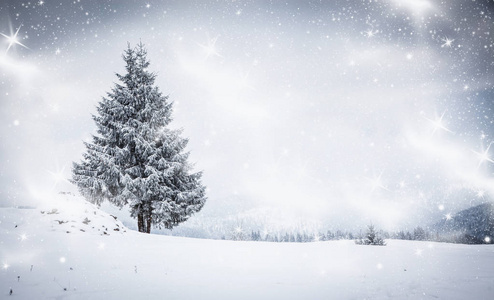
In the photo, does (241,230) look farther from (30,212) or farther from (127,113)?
(30,212)

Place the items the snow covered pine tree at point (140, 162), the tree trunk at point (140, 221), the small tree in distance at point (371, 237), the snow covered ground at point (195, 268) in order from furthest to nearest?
1. the small tree in distance at point (371, 237)
2. the tree trunk at point (140, 221)
3. the snow covered pine tree at point (140, 162)
4. the snow covered ground at point (195, 268)

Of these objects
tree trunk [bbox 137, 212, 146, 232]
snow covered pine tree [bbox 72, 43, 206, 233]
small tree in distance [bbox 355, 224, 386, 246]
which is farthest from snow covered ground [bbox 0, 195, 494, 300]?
small tree in distance [bbox 355, 224, 386, 246]

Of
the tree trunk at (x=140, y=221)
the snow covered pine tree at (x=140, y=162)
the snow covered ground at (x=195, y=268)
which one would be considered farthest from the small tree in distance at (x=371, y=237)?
the tree trunk at (x=140, y=221)

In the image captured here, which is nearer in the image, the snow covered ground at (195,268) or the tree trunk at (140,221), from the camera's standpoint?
the snow covered ground at (195,268)

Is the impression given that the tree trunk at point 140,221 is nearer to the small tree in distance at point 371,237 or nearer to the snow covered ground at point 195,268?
the snow covered ground at point 195,268

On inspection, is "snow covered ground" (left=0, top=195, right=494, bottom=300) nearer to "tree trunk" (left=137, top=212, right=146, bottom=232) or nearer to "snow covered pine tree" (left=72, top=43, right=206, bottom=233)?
"snow covered pine tree" (left=72, top=43, right=206, bottom=233)

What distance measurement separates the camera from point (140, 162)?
48.1ft

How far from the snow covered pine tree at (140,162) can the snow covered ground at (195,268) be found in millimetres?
5100

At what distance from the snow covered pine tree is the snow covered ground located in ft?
16.7

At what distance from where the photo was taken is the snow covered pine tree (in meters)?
13.7

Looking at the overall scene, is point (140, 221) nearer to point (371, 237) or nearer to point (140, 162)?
point (140, 162)

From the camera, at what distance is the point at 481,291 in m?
4.75

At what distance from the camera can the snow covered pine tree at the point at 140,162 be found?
540 inches

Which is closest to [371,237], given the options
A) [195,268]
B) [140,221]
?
[140,221]
